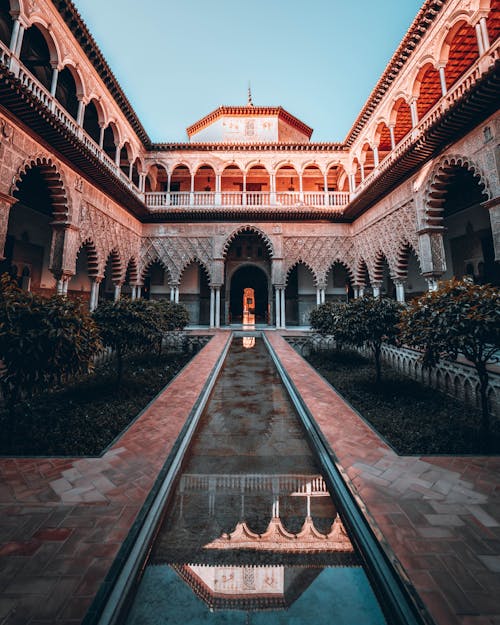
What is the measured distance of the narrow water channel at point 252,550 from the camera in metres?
1.63

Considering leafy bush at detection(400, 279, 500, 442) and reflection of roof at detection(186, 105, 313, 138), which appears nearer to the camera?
leafy bush at detection(400, 279, 500, 442)

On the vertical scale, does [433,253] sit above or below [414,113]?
below

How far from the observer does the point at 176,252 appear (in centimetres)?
1534

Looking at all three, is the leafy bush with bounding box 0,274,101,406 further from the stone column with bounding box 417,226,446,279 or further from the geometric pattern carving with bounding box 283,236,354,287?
the geometric pattern carving with bounding box 283,236,354,287

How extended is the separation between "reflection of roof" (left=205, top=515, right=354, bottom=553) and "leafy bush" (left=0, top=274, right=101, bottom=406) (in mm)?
2801

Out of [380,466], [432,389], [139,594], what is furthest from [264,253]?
[139,594]

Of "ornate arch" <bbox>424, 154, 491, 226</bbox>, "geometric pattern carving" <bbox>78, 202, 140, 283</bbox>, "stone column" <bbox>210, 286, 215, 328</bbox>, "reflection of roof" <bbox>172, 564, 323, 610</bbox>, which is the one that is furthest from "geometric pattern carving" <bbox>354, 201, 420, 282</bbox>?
"geometric pattern carving" <bbox>78, 202, 140, 283</bbox>

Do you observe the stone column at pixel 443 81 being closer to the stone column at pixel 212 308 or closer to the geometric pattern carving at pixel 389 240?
the geometric pattern carving at pixel 389 240

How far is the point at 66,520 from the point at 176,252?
562 inches

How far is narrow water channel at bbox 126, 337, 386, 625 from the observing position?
1.63 meters

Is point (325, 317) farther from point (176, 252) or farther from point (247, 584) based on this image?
point (176, 252)

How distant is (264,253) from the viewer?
714 inches

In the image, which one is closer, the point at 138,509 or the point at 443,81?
the point at 138,509

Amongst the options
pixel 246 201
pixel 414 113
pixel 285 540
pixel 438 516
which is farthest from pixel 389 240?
pixel 285 540
